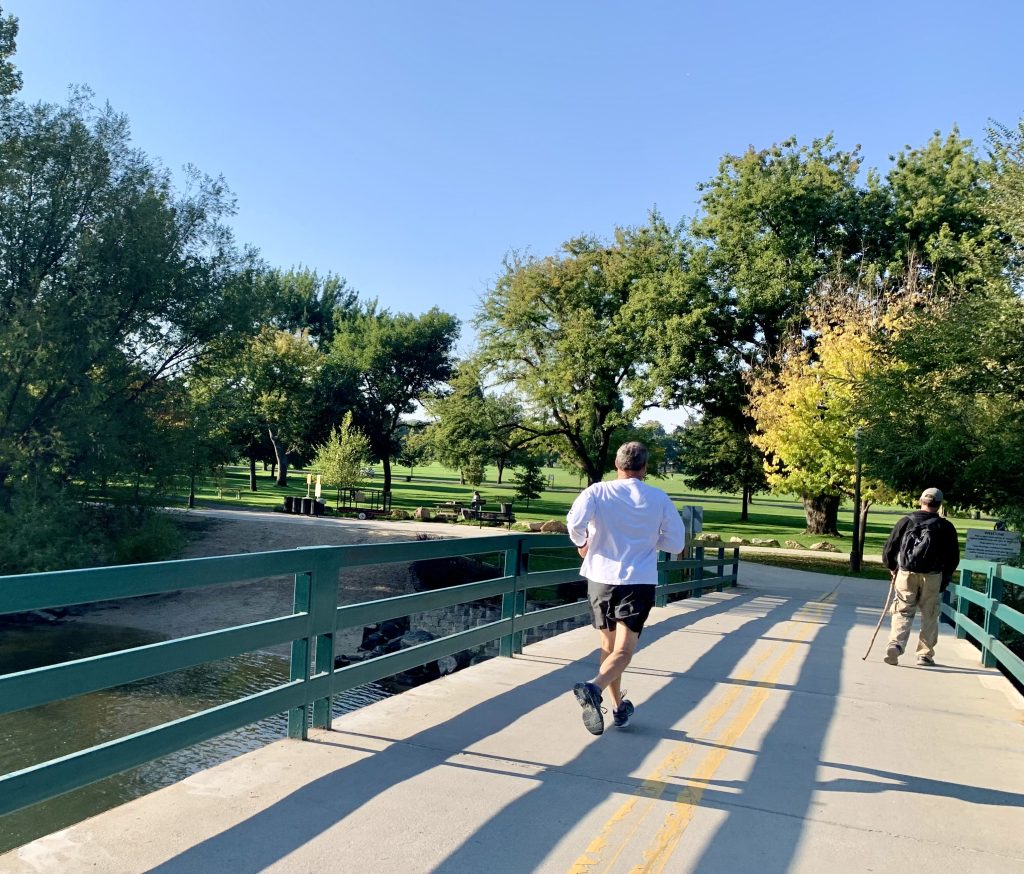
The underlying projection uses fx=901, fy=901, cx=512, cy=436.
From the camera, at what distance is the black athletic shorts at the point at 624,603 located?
232 inches

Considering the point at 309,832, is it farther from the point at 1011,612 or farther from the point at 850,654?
the point at 850,654

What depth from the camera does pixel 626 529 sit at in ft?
19.4

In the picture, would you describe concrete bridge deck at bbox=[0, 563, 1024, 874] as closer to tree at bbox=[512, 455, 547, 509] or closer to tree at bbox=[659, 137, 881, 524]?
tree at bbox=[659, 137, 881, 524]

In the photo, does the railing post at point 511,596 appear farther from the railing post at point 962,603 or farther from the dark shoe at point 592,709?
the railing post at point 962,603

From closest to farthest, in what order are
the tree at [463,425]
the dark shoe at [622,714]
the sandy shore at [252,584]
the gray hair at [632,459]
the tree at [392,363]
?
the gray hair at [632,459] < the dark shoe at [622,714] < the sandy shore at [252,584] < the tree at [463,425] < the tree at [392,363]

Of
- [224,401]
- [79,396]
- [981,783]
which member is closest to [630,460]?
[981,783]

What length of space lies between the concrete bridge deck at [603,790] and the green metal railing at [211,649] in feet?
1.00

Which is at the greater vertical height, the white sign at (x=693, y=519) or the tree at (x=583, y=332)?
the tree at (x=583, y=332)

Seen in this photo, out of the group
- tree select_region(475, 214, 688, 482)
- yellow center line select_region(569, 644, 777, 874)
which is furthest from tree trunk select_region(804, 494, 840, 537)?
yellow center line select_region(569, 644, 777, 874)

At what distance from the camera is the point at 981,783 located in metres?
5.47

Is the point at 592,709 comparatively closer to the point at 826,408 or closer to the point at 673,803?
the point at 673,803

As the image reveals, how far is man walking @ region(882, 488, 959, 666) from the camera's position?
9.49 meters

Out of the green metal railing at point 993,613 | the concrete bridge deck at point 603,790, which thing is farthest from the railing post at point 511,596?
the green metal railing at point 993,613

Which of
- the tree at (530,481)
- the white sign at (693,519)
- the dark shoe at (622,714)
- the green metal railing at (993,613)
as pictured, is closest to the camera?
the dark shoe at (622,714)
